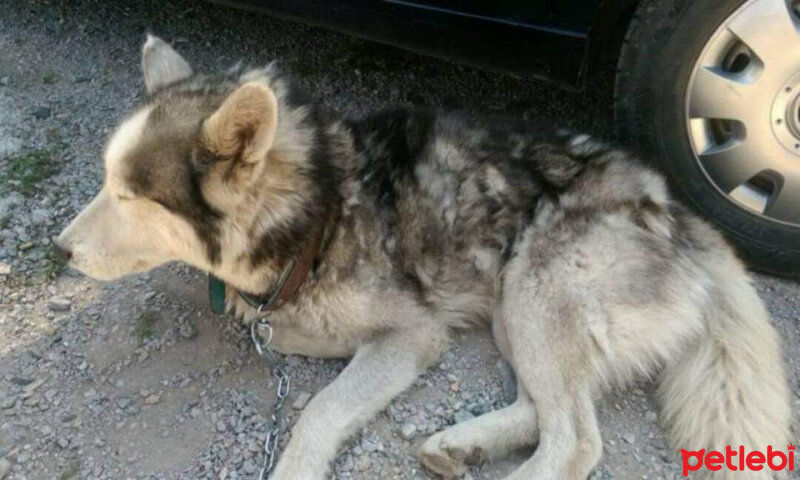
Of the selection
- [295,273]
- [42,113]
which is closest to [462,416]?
[295,273]

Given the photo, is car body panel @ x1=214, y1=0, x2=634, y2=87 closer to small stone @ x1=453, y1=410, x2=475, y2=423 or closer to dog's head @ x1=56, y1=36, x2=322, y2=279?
dog's head @ x1=56, y1=36, x2=322, y2=279

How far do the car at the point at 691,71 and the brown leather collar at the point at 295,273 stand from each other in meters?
1.26

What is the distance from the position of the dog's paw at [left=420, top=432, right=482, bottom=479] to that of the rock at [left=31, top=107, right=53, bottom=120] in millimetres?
3261

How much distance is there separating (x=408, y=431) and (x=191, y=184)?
127 centimetres

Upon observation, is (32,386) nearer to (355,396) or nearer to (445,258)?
(355,396)

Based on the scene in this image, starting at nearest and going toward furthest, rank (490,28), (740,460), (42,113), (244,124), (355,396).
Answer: (244,124)
(740,460)
(355,396)
(490,28)
(42,113)

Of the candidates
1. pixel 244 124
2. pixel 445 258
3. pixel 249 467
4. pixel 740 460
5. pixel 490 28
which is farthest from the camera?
pixel 490 28

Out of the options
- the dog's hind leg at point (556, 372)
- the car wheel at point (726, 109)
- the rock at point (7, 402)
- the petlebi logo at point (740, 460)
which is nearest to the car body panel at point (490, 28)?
the car wheel at point (726, 109)

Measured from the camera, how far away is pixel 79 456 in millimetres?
2637

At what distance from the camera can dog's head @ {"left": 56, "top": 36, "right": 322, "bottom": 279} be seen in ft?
8.10

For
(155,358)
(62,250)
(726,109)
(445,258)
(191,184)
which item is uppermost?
(726,109)

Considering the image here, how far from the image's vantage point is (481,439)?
8.64ft

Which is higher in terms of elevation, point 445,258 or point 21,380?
point 445,258

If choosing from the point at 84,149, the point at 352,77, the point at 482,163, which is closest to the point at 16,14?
the point at 84,149
